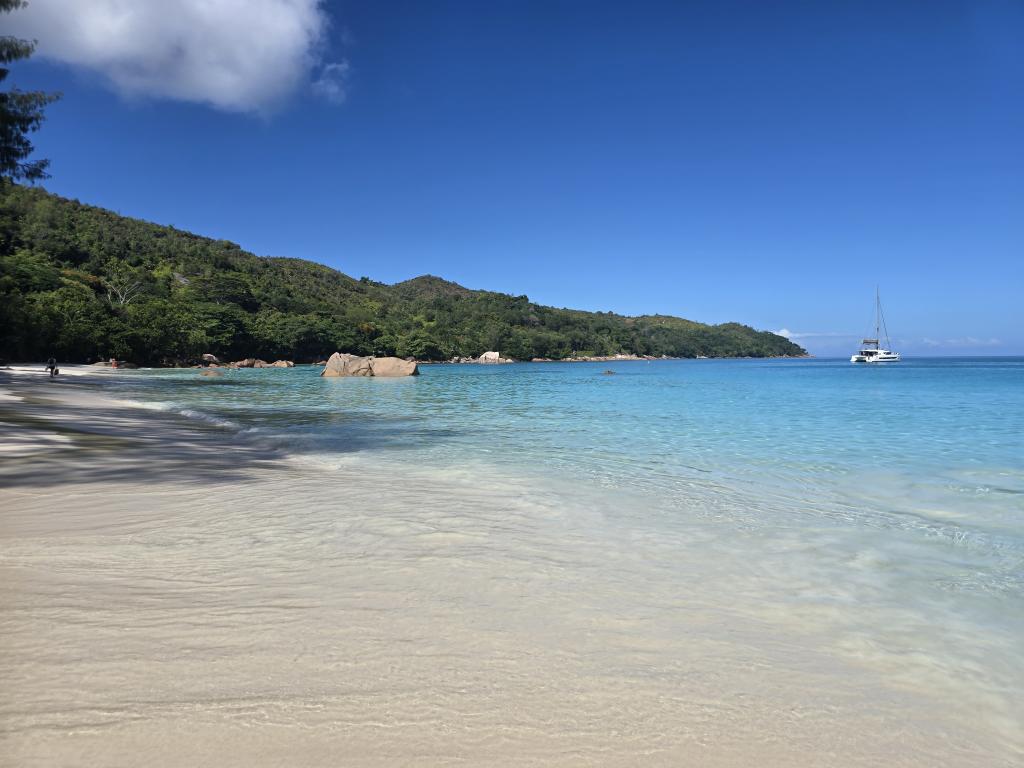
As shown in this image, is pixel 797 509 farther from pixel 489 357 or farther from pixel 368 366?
pixel 489 357

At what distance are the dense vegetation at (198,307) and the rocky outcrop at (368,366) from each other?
21452 millimetres

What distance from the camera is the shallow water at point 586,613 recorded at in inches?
94.3

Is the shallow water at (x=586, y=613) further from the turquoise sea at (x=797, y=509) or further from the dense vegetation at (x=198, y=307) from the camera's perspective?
the dense vegetation at (x=198, y=307)

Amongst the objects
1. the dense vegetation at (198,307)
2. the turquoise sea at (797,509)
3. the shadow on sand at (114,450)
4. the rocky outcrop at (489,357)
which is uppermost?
the dense vegetation at (198,307)

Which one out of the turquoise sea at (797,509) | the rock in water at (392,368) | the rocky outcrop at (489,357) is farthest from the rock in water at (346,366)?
the rocky outcrop at (489,357)

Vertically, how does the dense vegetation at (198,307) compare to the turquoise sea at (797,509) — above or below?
above

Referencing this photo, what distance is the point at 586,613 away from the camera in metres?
3.67

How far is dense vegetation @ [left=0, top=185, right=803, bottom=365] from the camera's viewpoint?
53.4 meters

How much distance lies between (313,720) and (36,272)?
246 feet

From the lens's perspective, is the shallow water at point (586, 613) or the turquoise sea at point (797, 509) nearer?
the shallow water at point (586, 613)

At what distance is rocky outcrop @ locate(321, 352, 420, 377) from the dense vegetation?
2145 cm

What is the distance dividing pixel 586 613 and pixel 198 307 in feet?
279

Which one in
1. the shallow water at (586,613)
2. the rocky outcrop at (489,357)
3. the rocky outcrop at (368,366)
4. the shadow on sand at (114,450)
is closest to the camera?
the shallow water at (586,613)

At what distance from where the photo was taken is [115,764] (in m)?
1.95
